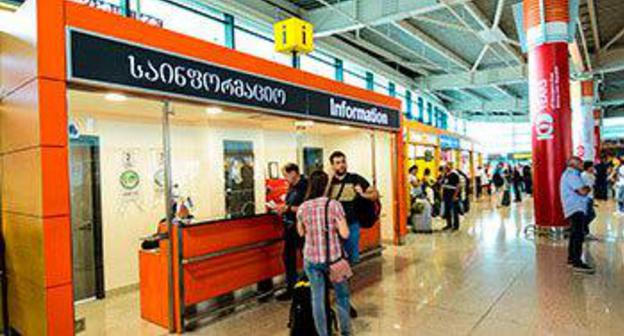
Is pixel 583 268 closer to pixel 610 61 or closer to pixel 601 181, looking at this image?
pixel 610 61

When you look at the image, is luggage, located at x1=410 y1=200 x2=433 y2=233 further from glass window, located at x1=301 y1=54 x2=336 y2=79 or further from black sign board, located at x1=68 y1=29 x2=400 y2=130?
glass window, located at x1=301 y1=54 x2=336 y2=79

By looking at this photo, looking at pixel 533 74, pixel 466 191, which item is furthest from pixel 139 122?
pixel 466 191

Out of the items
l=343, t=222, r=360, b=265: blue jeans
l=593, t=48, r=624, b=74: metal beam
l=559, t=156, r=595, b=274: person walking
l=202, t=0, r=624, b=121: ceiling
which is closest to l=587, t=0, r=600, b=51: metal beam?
l=202, t=0, r=624, b=121: ceiling

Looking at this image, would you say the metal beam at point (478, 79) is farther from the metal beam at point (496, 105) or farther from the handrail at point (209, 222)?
the handrail at point (209, 222)

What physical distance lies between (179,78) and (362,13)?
232 inches

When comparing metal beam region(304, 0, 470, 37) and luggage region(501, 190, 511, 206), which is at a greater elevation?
metal beam region(304, 0, 470, 37)

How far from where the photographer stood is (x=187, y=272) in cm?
374

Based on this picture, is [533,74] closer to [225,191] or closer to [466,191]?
[466,191]

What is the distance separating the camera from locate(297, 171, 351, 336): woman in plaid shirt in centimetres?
288

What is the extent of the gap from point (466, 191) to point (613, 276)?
636cm

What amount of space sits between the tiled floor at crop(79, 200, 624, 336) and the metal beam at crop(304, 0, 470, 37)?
14.9ft

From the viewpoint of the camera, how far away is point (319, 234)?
2883mm

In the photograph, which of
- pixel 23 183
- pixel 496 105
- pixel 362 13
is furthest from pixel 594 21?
pixel 23 183

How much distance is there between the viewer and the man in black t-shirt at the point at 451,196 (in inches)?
336
